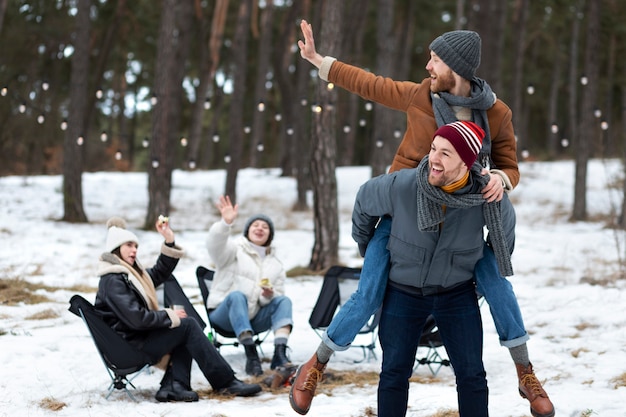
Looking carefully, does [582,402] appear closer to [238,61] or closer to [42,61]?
[238,61]

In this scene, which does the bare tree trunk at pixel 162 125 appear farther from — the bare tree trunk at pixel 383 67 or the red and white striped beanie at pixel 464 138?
the red and white striped beanie at pixel 464 138

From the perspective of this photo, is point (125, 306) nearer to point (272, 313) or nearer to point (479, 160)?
point (272, 313)

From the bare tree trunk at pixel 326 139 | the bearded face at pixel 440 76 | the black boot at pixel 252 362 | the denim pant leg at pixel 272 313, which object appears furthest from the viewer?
the bare tree trunk at pixel 326 139

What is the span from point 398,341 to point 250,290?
2798 millimetres

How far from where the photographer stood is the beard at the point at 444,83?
123 inches

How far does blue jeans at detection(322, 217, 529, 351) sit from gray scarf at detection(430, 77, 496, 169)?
0.44 meters

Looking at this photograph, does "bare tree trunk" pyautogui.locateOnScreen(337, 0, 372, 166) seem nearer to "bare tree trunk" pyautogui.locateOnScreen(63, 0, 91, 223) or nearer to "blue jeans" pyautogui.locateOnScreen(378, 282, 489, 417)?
"bare tree trunk" pyautogui.locateOnScreen(63, 0, 91, 223)

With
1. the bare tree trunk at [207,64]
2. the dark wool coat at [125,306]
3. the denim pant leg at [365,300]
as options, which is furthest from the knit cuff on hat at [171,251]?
the bare tree trunk at [207,64]

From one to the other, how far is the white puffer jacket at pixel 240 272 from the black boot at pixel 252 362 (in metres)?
0.34

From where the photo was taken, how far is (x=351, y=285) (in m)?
6.09

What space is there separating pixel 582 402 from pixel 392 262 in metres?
1.97

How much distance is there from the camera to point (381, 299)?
3.18m

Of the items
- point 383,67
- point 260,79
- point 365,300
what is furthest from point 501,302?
point 260,79

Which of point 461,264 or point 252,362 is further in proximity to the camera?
→ point 252,362
